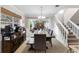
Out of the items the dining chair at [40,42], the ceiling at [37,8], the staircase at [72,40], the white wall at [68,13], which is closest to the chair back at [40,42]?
the dining chair at [40,42]

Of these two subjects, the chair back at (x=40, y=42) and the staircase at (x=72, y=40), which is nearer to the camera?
the chair back at (x=40, y=42)

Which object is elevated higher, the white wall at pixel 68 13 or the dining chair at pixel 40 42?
the white wall at pixel 68 13

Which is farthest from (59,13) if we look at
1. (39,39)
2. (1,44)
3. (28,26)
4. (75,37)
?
(1,44)

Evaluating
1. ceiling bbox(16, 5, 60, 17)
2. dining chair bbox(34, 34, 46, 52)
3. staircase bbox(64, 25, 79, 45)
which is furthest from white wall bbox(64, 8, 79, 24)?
dining chair bbox(34, 34, 46, 52)

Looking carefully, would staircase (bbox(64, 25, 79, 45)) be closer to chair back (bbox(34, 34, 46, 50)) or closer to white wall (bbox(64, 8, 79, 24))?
white wall (bbox(64, 8, 79, 24))

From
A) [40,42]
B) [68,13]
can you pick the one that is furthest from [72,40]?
[40,42]

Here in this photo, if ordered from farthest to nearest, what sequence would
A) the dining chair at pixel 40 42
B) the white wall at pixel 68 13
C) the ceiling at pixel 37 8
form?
the white wall at pixel 68 13
the ceiling at pixel 37 8
the dining chair at pixel 40 42

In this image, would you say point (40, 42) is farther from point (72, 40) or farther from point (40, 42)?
point (72, 40)

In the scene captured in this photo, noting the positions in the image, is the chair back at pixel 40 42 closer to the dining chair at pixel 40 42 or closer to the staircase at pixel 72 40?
the dining chair at pixel 40 42
